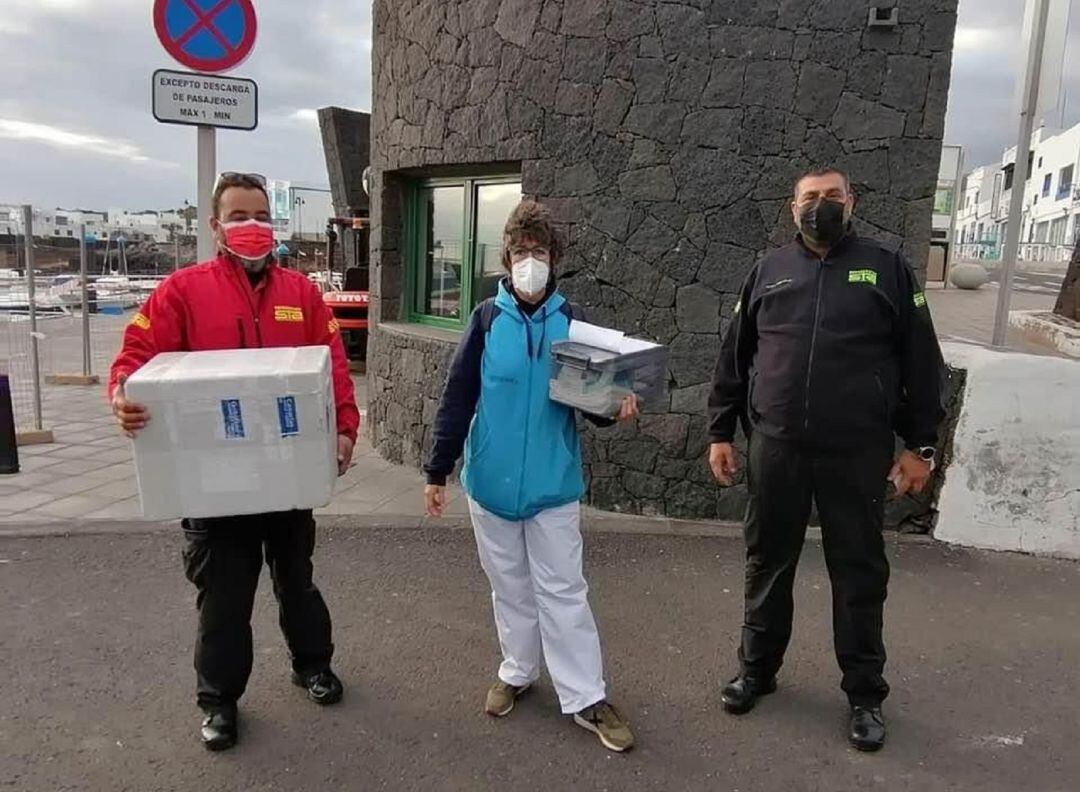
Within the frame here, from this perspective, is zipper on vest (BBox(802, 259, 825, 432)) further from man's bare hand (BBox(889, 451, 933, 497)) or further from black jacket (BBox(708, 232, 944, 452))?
man's bare hand (BBox(889, 451, 933, 497))

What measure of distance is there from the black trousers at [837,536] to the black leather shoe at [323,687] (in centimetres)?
164

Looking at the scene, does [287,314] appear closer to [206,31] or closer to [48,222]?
[206,31]

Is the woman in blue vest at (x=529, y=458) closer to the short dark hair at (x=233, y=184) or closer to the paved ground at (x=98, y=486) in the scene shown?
the short dark hair at (x=233, y=184)

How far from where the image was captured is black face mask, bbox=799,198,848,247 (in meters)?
2.99

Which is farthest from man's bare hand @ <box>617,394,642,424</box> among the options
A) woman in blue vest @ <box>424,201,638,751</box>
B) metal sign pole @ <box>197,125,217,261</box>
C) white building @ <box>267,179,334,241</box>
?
white building @ <box>267,179,334,241</box>

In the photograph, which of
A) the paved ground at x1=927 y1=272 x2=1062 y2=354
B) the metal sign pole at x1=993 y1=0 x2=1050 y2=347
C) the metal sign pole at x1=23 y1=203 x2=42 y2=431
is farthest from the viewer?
the metal sign pole at x1=23 y1=203 x2=42 y2=431

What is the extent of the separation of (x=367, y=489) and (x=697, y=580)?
2.58 metres

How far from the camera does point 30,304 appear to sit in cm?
759

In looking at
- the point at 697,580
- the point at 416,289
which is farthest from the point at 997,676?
the point at 416,289

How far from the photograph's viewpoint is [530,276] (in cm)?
296

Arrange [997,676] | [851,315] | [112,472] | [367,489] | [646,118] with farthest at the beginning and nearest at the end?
[112,472] → [367,489] → [646,118] → [997,676] → [851,315]

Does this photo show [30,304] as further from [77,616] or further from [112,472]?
[77,616]

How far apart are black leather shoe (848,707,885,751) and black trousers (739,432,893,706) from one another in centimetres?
4

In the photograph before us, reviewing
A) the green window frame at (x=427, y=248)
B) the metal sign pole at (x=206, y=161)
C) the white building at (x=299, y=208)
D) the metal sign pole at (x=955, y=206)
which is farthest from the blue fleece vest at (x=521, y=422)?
the white building at (x=299, y=208)
